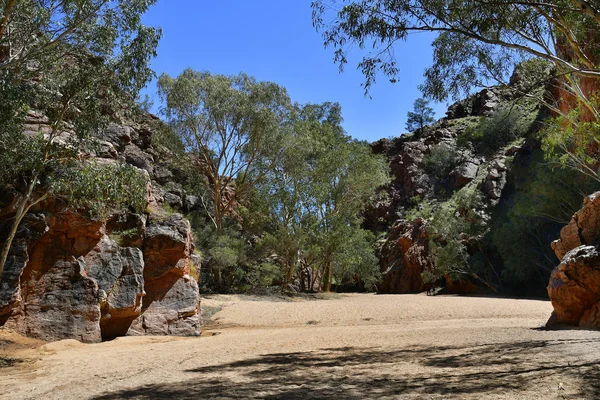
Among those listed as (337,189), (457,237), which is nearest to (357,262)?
(337,189)

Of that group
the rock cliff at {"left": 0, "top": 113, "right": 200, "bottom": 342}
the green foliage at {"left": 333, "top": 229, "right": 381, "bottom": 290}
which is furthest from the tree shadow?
the green foliage at {"left": 333, "top": 229, "right": 381, "bottom": 290}

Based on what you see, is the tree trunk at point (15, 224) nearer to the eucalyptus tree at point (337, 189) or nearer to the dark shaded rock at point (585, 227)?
the dark shaded rock at point (585, 227)

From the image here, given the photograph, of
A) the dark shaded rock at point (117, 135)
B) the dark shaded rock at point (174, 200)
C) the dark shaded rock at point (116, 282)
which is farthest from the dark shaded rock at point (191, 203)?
the dark shaded rock at point (116, 282)

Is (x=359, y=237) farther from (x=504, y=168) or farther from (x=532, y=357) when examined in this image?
(x=532, y=357)

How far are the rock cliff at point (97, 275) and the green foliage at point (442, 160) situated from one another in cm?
3528

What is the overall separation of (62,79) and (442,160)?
39.4 m

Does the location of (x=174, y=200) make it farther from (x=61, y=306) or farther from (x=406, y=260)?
(x=61, y=306)

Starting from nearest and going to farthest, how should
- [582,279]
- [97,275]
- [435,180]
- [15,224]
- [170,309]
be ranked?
[15,224] < [582,279] < [97,275] < [170,309] < [435,180]

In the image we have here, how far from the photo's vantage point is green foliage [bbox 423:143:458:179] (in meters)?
43.6

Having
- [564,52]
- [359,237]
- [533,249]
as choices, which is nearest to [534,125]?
[533,249]

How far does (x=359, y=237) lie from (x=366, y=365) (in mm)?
20393

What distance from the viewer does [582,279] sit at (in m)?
8.39

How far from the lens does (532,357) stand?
5895 millimetres

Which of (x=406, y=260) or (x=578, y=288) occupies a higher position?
(x=406, y=260)
